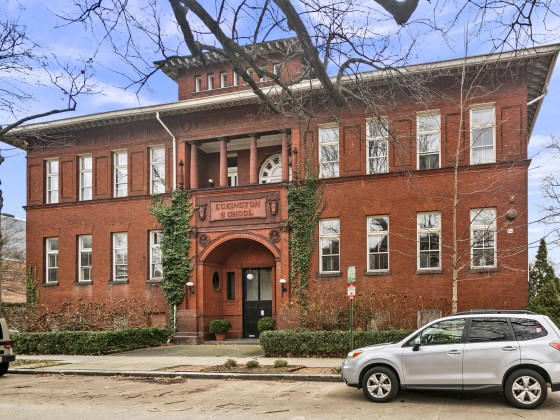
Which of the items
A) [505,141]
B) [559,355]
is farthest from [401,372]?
[505,141]

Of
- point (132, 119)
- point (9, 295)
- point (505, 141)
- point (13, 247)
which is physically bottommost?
point (9, 295)

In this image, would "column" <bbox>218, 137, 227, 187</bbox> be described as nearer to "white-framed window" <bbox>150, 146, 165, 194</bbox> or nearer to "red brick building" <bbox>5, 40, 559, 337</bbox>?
"red brick building" <bbox>5, 40, 559, 337</bbox>

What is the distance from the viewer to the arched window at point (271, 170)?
27000 mm

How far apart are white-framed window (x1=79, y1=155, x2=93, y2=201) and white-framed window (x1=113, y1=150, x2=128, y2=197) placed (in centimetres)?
145

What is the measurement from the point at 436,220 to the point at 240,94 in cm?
953

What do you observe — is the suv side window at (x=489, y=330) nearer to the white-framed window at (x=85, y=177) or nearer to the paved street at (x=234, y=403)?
the paved street at (x=234, y=403)

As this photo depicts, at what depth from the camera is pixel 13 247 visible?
56156mm

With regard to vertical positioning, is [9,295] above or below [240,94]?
below

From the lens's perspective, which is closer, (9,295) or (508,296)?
(508,296)

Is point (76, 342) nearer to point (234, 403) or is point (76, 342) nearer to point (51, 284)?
point (51, 284)

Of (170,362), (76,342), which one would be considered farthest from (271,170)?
(170,362)

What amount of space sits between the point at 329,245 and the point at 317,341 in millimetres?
6077

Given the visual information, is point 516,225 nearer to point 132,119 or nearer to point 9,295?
point 132,119

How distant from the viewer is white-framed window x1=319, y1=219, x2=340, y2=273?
23656mm
